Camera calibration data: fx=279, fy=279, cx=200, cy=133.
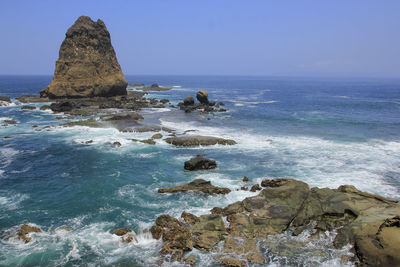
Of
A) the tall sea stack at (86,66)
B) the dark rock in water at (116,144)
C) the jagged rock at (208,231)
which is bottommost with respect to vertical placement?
the jagged rock at (208,231)

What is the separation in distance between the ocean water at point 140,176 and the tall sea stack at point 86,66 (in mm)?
24690

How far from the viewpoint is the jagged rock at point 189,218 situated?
17516 mm

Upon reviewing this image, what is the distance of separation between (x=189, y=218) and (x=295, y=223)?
6493 millimetres

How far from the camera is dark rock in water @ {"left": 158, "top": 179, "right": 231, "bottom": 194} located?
21.8 meters

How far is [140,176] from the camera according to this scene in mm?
25469

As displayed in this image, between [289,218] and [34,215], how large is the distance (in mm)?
16652

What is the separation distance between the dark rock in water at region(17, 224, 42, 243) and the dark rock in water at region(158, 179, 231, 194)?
870 centimetres

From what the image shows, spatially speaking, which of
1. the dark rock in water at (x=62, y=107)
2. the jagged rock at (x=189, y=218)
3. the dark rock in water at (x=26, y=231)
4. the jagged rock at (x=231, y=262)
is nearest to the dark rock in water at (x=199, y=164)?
the jagged rock at (x=189, y=218)

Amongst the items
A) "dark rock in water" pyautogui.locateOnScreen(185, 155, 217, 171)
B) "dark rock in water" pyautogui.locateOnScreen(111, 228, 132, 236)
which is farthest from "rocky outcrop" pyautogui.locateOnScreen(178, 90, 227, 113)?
"dark rock in water" pyautogui.locateOnScreen(111, 228, 132, 236)

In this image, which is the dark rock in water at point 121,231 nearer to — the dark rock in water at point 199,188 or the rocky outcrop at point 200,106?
the dark rock in water at point 199,188

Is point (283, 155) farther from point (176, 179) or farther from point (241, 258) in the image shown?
point (241, 258)

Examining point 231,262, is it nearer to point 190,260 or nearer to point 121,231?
point 190,260

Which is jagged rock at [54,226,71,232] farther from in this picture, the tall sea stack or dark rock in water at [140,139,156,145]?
the tall sea stack

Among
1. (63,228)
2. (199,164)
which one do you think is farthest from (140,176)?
(63,228)
